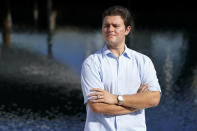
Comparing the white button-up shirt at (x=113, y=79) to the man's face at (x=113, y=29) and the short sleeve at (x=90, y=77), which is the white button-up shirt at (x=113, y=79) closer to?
the short sleeve at (x=90, y=77)

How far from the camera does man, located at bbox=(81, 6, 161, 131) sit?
3.70 m

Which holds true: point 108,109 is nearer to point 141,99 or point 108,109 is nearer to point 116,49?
point 141,99

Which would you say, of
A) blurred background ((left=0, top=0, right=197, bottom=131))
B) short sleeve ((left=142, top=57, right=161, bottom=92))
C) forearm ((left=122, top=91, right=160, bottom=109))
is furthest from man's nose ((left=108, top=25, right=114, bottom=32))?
blurred background ((left=0, top=0, right=197, bottom=131))

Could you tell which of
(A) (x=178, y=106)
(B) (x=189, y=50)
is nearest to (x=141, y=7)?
(B) (x=189, y=50)

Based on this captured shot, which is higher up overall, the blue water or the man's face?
the man's face

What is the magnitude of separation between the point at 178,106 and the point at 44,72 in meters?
7.04

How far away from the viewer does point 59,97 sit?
12.9 meters

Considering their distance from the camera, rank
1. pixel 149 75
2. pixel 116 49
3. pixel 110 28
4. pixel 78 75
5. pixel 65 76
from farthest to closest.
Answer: pixel 78 75
pixel 65 76
pixel 149 75
pixel 116 49
pixel 110 28

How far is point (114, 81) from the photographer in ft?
12.2

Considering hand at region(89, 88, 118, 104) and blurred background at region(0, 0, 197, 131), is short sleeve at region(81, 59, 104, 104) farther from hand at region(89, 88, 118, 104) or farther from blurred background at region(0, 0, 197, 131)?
blurred background at region(0, 0, 197, 131)

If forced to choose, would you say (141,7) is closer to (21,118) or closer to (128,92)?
(21,118)

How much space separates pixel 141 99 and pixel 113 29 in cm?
77

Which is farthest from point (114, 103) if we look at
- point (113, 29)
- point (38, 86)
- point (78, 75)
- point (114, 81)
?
point (78, 75)

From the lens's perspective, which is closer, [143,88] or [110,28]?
[110,28]
